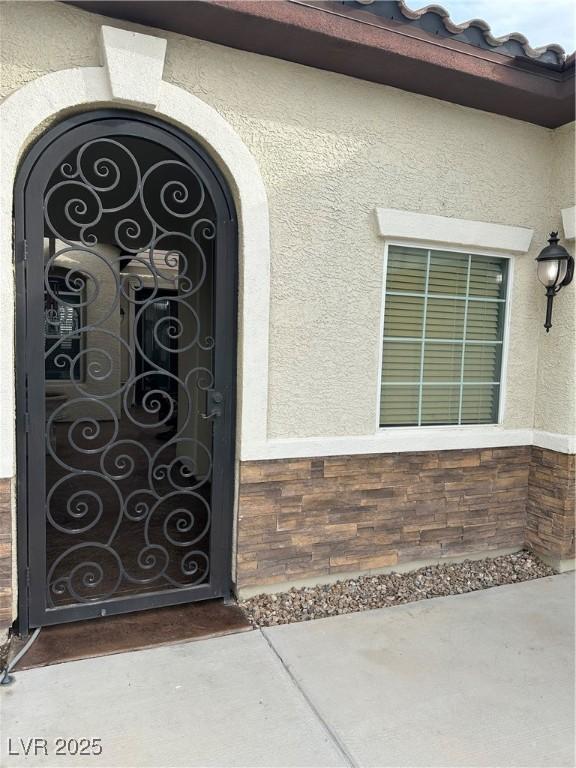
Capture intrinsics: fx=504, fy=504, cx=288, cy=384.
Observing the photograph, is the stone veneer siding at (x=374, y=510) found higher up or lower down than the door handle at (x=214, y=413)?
lower down

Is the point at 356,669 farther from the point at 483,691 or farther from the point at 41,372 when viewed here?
the point at 41,372

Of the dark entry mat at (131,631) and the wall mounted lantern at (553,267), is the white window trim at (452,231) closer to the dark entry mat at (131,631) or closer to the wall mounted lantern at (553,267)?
the wall mounted lantern at (553,267)

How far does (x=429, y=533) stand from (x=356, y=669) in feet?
5.43

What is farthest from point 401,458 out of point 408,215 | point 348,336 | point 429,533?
point 408,215

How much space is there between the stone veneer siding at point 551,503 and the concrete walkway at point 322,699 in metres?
1.04

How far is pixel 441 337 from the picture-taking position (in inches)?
177

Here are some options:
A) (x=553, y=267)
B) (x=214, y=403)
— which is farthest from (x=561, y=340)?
(x=214, y=403)

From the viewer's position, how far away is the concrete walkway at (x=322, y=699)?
252cm

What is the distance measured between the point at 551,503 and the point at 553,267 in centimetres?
215

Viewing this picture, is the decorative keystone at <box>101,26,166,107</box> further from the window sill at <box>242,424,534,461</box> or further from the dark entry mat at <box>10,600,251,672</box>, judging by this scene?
the dark entry mat at <box>10,600,251,672</box>

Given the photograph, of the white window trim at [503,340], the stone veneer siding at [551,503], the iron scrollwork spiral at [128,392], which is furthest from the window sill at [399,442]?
the iron scrollwork spiral at [128,392]

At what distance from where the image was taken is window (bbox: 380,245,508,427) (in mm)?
4293

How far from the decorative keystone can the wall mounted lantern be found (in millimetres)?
3443

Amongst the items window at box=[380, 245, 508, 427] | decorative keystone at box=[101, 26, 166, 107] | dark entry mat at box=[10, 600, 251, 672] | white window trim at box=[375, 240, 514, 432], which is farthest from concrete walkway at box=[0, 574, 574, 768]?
decorative keystone at box=[101, 26, 166, 107]
